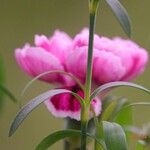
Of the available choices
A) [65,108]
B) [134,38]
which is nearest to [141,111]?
[134,38]

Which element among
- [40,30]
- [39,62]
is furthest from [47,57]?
[40,30]

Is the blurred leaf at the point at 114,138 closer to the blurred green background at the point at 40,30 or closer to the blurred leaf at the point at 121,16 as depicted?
the blurred leaf at the point at 121,16

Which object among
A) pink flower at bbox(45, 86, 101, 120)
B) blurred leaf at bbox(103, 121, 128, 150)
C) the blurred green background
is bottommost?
blurred leaf at bbox(103, 121, 128, 150)

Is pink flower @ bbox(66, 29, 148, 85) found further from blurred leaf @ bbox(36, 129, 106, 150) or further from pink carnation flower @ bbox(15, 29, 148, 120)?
blurred leaf @ bbox(36, 129, 106, 150)

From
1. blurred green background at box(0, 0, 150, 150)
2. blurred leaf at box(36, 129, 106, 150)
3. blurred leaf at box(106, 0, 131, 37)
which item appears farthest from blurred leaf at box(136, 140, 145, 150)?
blurred green background at box(0, 0, 150, 150)

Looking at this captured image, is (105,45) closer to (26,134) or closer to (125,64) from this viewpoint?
(125,64)

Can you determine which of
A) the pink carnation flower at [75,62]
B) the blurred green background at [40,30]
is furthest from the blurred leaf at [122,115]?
the blurred green background at [40,30]
